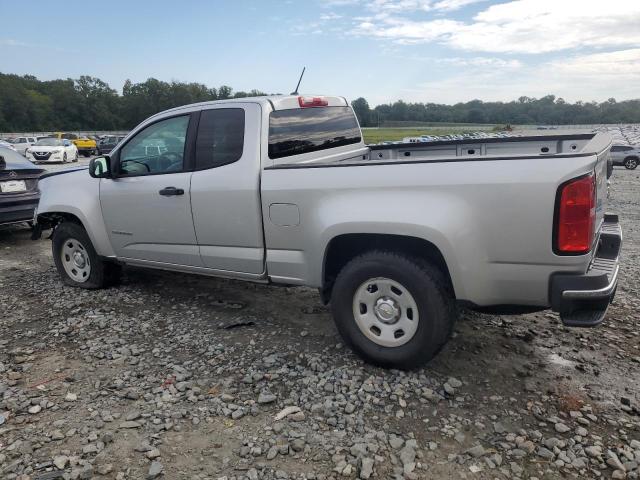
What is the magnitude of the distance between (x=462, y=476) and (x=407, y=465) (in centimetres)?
27

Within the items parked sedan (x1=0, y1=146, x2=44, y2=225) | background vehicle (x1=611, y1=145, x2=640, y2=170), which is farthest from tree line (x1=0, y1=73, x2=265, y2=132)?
parked sedan (x1=0, y1=146, x2=44, y2=225)

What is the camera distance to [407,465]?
254 cm

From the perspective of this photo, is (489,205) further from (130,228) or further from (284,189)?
(130,228)

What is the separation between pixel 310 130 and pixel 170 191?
1.35 m

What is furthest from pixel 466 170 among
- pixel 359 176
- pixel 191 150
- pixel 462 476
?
pixel 191 150

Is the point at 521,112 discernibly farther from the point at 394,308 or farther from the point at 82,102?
the point at 82,102

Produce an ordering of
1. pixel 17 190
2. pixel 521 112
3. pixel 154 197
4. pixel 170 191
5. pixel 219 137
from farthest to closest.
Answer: pixel 521 112 < pixel 17 190 < pixel 154 197 < pixel 170 191 < pixel 219 137

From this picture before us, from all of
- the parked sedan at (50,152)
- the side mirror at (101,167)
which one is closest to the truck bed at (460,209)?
the side mirror at (101,167)

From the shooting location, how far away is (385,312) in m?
3.36

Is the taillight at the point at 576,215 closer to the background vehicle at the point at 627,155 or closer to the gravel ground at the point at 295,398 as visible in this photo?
the gravel ground at the point at 295,398

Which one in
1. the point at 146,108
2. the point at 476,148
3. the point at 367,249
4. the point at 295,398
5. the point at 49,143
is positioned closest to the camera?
the point at 295,398

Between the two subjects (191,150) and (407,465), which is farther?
(191,150)

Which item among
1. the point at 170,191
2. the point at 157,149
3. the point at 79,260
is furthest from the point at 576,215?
the point at 79,260

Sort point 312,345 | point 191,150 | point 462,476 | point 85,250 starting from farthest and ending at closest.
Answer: point 85,250 < point 191,150 < point 312,345 < point 462,476
